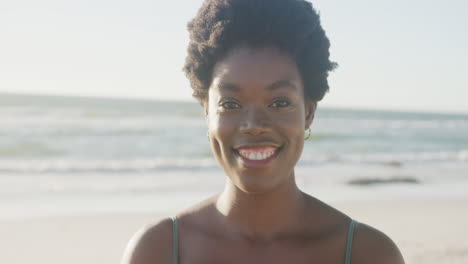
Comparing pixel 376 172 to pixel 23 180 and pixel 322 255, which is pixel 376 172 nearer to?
pixel 23 180

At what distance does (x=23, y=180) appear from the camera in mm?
10047

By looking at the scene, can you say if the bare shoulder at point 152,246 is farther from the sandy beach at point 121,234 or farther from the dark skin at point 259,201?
the sandy beach at point 121,234

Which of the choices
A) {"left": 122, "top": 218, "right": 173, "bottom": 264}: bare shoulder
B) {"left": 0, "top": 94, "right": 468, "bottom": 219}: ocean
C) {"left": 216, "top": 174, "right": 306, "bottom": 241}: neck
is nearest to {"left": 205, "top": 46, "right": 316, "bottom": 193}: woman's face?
{"left": 216, "top": 174, "right": 306, "bottom": 241}: neck

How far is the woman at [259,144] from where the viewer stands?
1.77 m

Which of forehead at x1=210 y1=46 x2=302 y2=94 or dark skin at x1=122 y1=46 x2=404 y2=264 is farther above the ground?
forehead at x1=210 y1=46 x2=302 y2=94

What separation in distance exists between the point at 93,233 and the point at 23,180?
15.2 feet

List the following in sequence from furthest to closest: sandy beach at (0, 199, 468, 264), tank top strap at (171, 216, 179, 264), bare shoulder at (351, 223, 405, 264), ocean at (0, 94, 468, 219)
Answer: ocean at (0, 94, 468, 219) → sandy beach at (0, 199, 468, 264) → tank top strap at (171, 216, 179, 264) → bare shoulder at (351, 223, 405, 264)

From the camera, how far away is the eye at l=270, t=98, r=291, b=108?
1.79 meters

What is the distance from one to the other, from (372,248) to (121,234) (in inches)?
192

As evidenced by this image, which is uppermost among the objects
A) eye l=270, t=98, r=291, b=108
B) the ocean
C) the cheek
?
the ocean

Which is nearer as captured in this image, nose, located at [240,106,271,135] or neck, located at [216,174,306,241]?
nose, located at [240,106,271,135]

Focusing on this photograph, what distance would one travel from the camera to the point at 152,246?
1.96 metres

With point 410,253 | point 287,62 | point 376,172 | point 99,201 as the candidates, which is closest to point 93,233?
point 99,201

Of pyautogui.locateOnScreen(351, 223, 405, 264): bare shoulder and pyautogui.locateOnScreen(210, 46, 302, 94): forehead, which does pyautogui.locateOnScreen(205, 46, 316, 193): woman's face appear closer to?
pyautogui.locateOnScreen(210, 46, 302, 94): forehead
